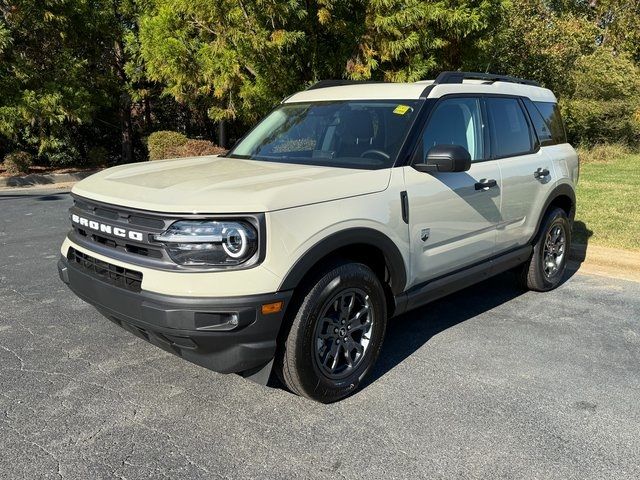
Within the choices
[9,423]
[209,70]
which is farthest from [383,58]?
[9,423]

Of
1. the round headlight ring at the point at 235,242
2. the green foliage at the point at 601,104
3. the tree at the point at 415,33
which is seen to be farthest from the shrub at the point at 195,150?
the green foliage at the point at 601,104

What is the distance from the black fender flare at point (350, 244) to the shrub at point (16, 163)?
1311cm

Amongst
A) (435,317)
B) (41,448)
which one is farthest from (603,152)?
(41,448)

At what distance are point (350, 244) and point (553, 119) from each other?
3302 millimetres

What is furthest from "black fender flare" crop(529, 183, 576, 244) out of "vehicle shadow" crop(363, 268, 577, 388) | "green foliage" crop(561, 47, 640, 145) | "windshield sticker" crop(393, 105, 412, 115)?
"green foliage" crop(561, 47, 640, 145)

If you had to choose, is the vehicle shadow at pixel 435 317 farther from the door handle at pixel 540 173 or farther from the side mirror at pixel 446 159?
the side mirror at pixel 446 159

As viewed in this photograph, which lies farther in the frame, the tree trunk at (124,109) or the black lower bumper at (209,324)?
the tree trunk at (124,109)

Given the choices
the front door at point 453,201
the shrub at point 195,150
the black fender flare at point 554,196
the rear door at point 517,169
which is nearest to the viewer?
the front door at point 453,201

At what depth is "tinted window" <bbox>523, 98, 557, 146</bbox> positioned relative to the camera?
509 cm

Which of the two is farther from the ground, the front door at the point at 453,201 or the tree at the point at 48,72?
the tree at the point at 48,72

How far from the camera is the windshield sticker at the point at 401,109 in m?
3.89

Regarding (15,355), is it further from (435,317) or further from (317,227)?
(435,317)

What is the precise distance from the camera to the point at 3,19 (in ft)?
45.7

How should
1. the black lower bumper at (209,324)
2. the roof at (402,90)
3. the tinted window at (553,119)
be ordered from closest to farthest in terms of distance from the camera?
the black lower bumper at (209,324) < the roof at (402,90) < the tinted window at (553,119)
